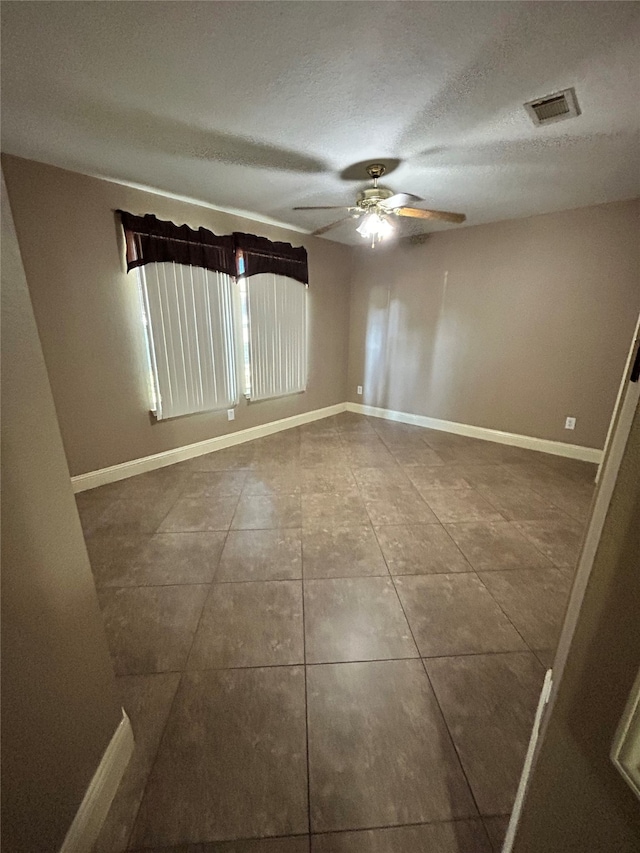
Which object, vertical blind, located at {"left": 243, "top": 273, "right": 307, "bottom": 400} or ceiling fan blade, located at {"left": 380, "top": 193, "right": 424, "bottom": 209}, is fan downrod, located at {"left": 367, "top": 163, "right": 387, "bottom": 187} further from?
vertical blind, located at {"left": 243, "top": 273, "right": 307, "bottom": 400}

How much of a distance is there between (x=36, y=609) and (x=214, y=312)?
297 centimetres

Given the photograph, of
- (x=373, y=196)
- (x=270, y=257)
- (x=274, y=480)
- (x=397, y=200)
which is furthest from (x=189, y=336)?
(x=397, y=200)

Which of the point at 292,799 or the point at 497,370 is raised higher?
the point at 497,370

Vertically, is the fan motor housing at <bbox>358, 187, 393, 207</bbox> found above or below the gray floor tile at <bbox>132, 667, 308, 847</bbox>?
above

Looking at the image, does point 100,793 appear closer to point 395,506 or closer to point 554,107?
point 395,506

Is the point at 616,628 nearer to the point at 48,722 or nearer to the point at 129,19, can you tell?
the point at 48,722

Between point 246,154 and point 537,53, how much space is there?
1552 mm

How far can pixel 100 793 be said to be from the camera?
90cm

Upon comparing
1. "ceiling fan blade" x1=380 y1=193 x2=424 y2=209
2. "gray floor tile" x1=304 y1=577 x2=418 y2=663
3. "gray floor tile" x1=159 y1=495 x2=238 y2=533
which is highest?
"ceiling fan blade" x1=380 y1=193 x2=424 y2=209

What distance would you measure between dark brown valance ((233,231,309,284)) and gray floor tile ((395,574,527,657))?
3.17 meters

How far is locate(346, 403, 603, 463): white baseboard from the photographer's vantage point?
11.1 ft

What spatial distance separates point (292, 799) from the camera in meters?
0.97

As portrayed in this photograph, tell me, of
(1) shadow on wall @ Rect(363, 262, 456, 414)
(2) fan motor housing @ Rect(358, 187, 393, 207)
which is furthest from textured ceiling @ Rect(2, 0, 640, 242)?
(1) shadow on wall @ Rect(363, 262, 456, 414)

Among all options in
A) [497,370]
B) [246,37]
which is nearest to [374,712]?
[246,37]
